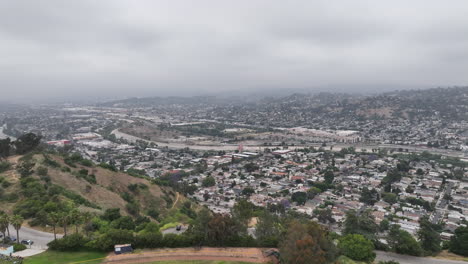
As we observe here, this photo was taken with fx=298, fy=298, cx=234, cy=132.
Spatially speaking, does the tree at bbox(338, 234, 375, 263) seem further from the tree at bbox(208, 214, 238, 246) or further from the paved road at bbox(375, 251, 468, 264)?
the tree at bbox(208, 214, 238, 246)

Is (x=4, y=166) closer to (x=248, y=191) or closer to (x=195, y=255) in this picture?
(x=195, y=255)

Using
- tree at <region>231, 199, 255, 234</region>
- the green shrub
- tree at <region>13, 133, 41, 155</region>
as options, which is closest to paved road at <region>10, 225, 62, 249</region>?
the green shrub

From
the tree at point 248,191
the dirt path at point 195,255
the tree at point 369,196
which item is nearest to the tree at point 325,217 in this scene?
the tree at point 369,196

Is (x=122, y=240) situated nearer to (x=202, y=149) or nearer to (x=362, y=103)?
(x=202, y=149)

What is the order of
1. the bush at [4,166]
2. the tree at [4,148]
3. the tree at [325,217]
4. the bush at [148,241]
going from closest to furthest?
1. the bush at [148,241]
2. the bush at [4,166]
3. the tree at [325,217]
4. the tree at [4,148]

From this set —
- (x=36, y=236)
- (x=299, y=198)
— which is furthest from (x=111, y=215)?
(x=299, y=198)

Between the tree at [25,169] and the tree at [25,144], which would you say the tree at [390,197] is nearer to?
the tree at [25,169]
